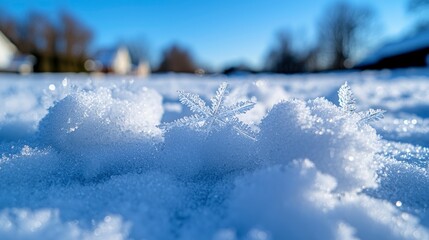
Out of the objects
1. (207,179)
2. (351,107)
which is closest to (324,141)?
(351,107)

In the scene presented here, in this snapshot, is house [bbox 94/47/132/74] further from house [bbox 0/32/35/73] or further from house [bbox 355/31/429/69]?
house [bbox 355/31/429/69]

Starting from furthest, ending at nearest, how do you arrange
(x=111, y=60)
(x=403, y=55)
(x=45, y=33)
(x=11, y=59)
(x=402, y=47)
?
(x=111, y=60)
(x=45, y=33)
(x=11, y=59)
(x=402, y=47)
(x=403, y=55)

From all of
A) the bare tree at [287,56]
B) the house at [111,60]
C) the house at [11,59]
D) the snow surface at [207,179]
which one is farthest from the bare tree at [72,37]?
the snow surface at [207,179]

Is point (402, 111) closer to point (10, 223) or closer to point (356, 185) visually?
point (356, 185)

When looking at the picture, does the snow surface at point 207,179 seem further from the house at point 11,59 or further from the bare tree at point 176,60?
the bare tree at point 176,60

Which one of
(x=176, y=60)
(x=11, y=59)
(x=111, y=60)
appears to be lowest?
(x=176, y=60)

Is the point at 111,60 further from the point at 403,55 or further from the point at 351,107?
the point at 351,107
